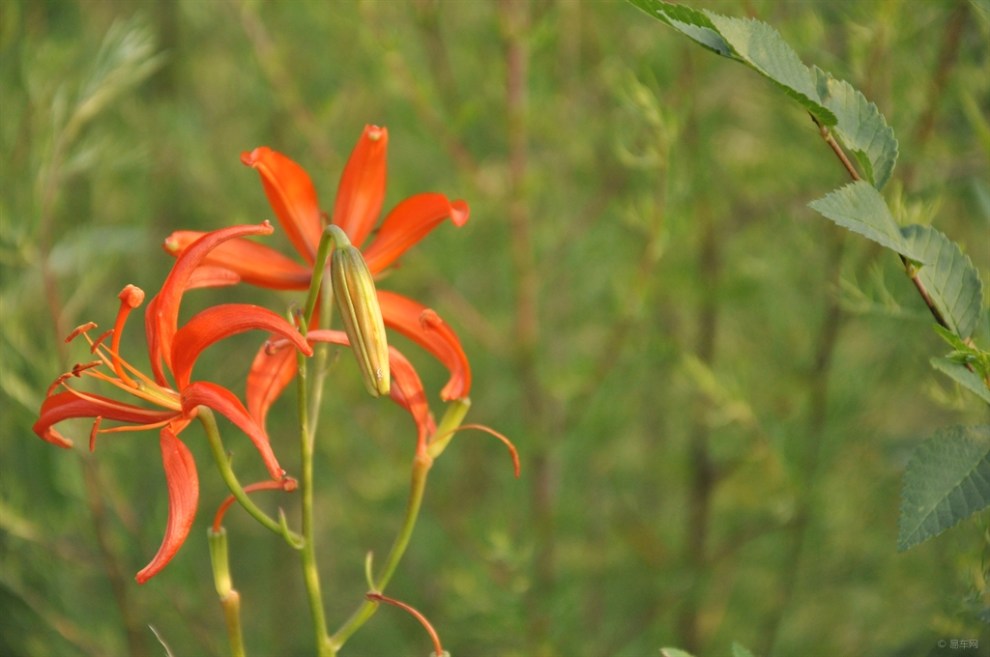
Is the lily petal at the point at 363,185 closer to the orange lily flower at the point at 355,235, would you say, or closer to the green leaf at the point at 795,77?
the orange lily flower at the point at 355,235

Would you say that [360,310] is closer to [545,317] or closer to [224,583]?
[224,583]

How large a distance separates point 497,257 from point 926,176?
0.65 meters

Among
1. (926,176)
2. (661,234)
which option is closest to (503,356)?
(661,234)

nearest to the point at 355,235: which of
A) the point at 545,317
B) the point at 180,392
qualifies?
the point at 180,392

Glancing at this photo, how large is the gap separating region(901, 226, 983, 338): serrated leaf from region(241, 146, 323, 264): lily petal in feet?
1.09

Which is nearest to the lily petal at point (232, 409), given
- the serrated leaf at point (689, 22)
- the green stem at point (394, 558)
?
the green stem at point (394, 558)

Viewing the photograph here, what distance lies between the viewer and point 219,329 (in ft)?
1.80

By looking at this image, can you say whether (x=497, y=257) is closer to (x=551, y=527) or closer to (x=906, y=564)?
(x=551, y=527)

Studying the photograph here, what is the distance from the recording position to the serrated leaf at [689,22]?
1.60 ft

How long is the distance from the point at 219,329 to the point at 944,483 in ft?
1.21

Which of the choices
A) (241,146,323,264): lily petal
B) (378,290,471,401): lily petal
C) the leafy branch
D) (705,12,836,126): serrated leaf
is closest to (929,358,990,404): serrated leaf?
the leafy branch

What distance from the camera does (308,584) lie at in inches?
22.7

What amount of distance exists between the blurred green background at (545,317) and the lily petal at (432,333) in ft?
1.25

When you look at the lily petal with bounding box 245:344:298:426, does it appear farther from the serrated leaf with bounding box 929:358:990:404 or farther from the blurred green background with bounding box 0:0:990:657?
the blurred green background with bounding box 0:0:990:657
